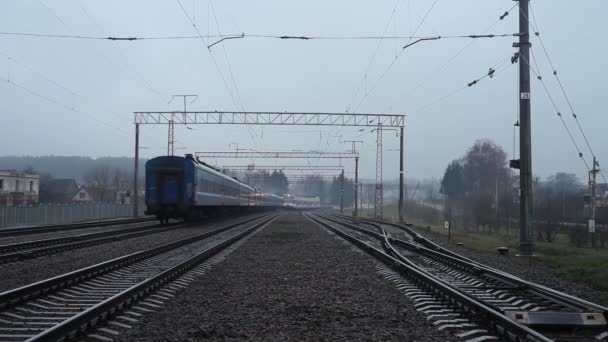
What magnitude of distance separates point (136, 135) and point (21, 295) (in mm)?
36193

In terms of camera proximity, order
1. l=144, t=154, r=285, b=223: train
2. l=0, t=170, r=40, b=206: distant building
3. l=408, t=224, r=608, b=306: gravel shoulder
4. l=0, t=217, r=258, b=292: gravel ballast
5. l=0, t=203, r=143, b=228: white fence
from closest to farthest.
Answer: l=408, t=224, r=608, b=306: gravel shoulder < l=0, t=217, r=258, b=292: gravel ballast < l=144, t=154, r=285, b=223: train < l=0, t=203, r=143, b=228: white fence < l=0, t=170, r=40, b=206: distant building

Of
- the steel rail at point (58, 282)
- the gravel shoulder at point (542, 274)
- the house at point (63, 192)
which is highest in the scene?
the house at point (63, 192)

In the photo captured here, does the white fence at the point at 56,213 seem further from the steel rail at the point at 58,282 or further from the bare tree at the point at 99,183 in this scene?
the bare tree at the point at 99,183

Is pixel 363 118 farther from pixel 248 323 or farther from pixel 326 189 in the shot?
pixel 326 189

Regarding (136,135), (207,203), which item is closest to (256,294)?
(207,203)

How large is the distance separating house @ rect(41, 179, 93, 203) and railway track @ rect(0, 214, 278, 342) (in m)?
60.9

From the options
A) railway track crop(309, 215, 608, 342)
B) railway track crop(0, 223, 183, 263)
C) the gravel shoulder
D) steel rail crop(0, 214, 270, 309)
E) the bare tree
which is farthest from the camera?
the bare tree

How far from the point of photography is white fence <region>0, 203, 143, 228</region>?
31.8 meters

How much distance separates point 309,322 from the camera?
7.04m

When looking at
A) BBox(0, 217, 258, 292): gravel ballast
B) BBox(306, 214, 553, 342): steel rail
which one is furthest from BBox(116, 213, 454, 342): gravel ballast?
BBox(0, 217, 258, 292): gravel ballast

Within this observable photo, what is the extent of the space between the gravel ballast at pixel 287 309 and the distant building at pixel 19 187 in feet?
151

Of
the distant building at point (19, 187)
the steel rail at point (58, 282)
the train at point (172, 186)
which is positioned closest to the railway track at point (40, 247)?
the steel rail at point (58, 282)

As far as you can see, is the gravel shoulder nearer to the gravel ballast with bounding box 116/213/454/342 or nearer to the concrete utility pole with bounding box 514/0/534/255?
the concrete utility pole with bounding box 514/0/534/255

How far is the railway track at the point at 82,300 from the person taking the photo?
20.2 feet
